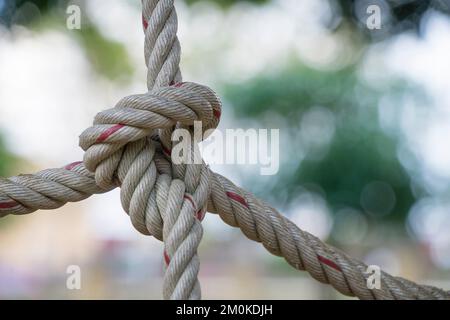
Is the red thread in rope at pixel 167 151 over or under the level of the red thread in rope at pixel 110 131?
under

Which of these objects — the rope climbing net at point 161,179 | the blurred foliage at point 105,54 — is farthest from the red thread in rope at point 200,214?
the blurred foliage at point 105,54

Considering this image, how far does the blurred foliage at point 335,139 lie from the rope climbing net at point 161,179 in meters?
2.16

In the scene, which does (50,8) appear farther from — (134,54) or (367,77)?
(367,77)

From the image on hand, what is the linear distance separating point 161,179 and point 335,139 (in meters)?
2.35

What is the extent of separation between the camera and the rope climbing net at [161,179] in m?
0.40

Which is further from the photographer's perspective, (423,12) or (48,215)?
(48,215)

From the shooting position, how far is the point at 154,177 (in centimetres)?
42

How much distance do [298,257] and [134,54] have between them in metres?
2.21

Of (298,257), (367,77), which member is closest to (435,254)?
(367,77)

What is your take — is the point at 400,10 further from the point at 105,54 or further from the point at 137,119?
the point at 105,54

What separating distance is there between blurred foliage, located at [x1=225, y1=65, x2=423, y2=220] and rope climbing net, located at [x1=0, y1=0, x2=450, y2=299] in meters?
2.16

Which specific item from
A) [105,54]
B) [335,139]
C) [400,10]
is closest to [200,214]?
[400,10]

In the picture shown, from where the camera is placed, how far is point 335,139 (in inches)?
107

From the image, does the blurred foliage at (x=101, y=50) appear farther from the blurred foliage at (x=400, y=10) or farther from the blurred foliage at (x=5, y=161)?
the blurred foliage at (x=400, y=10)
